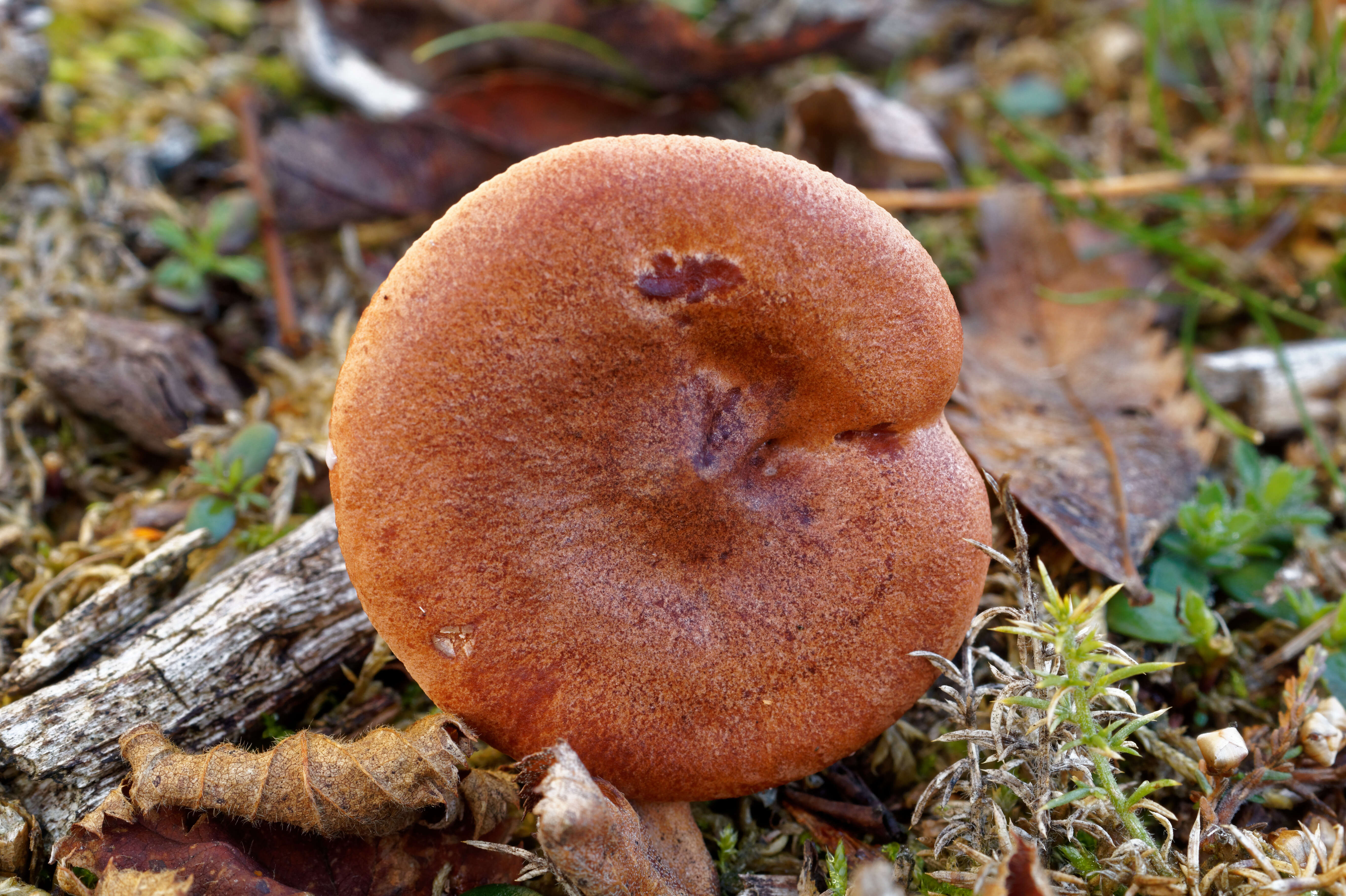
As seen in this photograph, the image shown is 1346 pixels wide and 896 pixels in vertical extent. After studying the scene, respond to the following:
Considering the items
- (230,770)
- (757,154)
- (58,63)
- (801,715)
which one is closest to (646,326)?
(757,154)

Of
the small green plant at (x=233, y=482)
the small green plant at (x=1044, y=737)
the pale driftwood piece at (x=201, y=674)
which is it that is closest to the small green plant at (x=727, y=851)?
the small green plant at (x=1044, y=737)

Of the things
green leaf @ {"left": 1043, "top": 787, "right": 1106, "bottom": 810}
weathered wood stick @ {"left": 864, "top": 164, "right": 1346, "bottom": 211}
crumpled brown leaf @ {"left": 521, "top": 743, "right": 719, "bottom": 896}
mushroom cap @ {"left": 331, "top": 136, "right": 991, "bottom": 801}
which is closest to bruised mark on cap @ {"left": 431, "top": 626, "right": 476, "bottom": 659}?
mushroom cap @ {"left": 331, "top": 136, "right": 991, "bottom": 801}

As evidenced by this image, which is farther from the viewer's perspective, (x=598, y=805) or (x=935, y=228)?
(x=935, y=228)

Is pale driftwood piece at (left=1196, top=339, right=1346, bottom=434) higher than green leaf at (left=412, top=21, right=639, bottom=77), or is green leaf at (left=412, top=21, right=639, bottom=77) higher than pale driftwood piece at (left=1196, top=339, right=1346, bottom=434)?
green leaf at (left=412, top=21, right=639, bottom=77)

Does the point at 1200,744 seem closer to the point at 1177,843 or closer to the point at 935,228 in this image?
the point at 1177,843

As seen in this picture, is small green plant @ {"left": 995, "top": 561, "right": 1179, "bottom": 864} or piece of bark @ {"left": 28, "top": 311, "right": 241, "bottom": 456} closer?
small green plant @ {"left": 995, "top": 561, "right": 1179, "bottom": 864}

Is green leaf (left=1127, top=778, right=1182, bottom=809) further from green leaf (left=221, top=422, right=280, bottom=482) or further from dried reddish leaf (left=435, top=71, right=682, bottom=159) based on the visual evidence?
dried reddish leaf (left=435, top=71, right=682, bottom=159)

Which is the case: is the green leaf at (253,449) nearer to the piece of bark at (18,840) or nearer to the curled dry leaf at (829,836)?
the piece of bark at (18,840)

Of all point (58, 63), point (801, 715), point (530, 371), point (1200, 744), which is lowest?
point (1200, 744)
